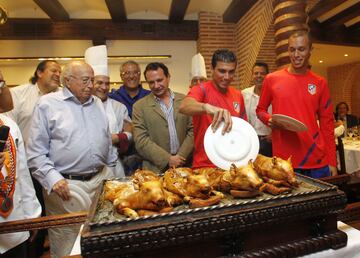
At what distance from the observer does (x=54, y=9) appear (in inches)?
192

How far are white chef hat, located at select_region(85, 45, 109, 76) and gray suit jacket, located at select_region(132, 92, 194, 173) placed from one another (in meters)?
0.84

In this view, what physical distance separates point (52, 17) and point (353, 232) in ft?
A: 18.7

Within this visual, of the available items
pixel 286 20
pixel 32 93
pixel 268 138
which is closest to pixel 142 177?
pixel 268 138

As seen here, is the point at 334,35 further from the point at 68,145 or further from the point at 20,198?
the point at 20,198

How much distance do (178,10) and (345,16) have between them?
341 cm

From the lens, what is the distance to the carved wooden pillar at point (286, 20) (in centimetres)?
291

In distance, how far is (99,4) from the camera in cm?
527

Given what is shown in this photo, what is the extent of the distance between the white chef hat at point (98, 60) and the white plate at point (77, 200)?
4.57 feet

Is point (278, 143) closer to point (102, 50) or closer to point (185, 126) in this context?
point (185, 126)

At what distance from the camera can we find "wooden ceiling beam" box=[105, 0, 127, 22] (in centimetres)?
466

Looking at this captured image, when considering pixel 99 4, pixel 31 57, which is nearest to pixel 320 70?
pixel 99 4

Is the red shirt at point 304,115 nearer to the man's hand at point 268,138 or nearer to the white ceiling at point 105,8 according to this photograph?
the man's hand at point 268,138

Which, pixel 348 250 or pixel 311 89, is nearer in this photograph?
pixel 348 250

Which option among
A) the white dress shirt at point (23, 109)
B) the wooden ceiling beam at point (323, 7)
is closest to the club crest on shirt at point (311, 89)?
the white dress shirt at point (23, 109)
